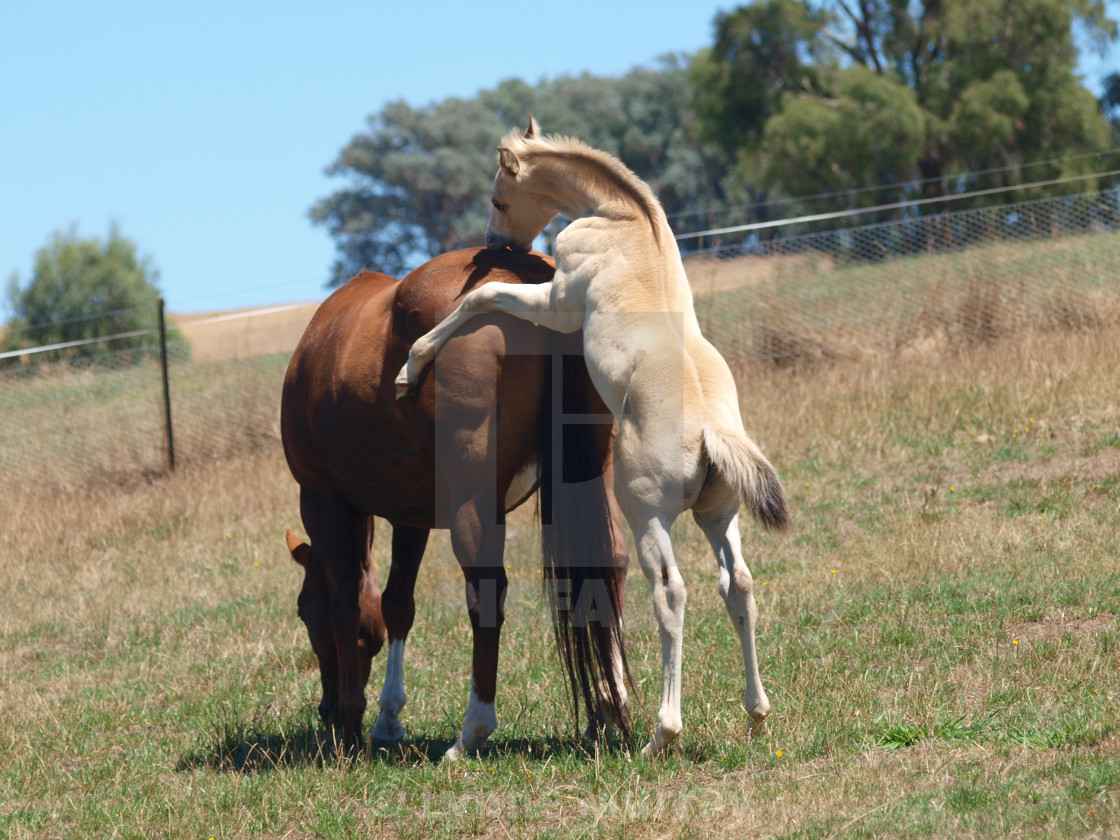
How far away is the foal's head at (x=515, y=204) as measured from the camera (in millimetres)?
4578

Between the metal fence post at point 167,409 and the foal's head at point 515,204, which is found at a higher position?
the foal's head at point 515,204

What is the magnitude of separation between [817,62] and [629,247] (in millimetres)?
34310

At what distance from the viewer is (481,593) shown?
437cm

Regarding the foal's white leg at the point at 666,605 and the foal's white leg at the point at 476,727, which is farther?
the foal's white leg at the point at 476,727

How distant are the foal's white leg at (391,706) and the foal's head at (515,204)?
2093 mm

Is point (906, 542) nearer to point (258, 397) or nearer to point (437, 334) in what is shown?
point (437, 334)

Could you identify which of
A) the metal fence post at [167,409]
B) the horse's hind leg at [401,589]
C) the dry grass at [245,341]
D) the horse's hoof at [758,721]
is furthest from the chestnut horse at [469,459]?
the dry grass at [245,341]

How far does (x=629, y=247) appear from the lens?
4219mm

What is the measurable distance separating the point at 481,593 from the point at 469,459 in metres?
0.54

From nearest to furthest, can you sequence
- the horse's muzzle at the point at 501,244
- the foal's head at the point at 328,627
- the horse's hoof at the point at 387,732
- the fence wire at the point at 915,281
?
the horse's muzzle at the point at 501,244 → the horse's hoof at the point at 387,732 → the foal's head at the point at 328,627 → the fence wire at the point at 915,281

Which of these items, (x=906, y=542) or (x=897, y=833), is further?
(x=906, y=542)

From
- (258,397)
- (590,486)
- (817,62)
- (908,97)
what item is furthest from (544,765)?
(817,62)

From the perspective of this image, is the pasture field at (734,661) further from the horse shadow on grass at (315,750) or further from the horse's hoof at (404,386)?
the horse's hoof at (404,386)

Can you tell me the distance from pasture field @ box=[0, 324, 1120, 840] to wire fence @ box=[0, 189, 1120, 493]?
2.98 feet
